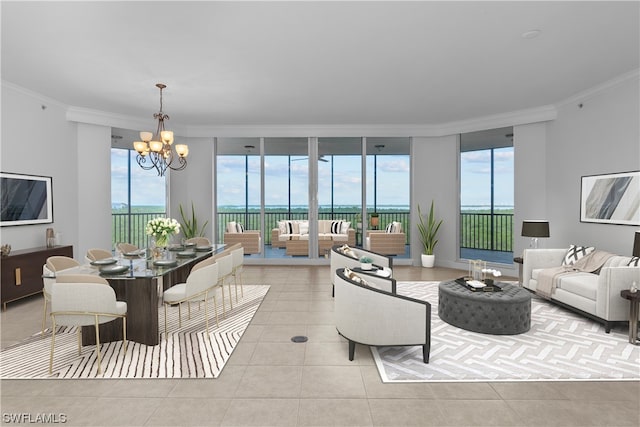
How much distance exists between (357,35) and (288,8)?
837mm

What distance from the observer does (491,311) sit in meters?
3.84

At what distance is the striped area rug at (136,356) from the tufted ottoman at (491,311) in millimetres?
2421

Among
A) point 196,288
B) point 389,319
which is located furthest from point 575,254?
point 196,288

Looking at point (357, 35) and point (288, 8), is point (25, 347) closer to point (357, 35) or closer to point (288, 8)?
point (288, 8)

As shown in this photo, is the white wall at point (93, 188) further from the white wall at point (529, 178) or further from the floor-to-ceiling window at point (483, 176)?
the white wall at point (529, 178)

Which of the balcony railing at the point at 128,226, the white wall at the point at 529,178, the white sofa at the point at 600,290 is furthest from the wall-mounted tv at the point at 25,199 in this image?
the white wall at the point at 529,178

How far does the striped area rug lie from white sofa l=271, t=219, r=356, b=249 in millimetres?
4317

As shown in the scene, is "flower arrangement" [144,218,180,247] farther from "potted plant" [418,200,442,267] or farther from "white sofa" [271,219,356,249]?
"potted plant" [418,200,442,267]

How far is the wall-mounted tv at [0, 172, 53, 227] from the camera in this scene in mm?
5094

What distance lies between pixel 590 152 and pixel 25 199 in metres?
8.54

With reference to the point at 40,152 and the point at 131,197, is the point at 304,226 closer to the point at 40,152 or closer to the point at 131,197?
the point at 131,197

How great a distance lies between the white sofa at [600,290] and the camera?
12.5ft

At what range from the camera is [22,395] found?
2676 millimetres

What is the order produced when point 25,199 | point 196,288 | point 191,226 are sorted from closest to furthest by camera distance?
point 196,288, point 25,199, point 191,226
